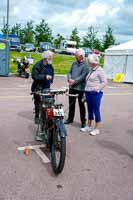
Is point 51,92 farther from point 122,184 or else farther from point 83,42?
point 83,42

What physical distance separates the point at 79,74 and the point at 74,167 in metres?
2.71

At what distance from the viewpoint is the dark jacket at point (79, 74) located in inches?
268

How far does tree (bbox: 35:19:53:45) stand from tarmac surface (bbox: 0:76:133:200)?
55.6 m

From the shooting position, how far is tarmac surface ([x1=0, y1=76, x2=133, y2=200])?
3822 millimetres

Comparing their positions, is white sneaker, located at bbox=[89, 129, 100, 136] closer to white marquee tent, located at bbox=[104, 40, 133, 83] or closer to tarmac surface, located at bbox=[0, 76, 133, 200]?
tarmac surface, located at bbox=[0, 76, 133, 200]

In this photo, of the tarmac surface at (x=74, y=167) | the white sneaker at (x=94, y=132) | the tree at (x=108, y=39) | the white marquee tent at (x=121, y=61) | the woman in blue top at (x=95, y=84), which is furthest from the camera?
the tree at (x=108, y=39)

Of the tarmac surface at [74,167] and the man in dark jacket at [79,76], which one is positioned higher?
the man in dark jacket at [79,76]

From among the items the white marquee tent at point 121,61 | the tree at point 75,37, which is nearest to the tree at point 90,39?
the tree at point 75,37

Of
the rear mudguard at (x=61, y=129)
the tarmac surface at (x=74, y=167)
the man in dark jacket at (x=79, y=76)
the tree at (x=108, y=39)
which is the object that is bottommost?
the tarmac surface at (x=74, y=167)

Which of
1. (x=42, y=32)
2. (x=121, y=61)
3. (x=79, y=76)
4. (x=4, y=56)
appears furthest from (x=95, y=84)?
(x=42, y=32)

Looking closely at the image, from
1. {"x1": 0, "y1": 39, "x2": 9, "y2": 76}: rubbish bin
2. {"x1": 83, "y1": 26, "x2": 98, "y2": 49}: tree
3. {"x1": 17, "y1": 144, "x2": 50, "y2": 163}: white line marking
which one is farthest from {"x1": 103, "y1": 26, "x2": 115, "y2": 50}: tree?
{"x1": 17, "y1": 144, "x2": 50, "y2": 163}: white line marking

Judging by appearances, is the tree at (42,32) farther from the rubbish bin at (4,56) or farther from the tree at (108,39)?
the rubbish bin at (4,56)

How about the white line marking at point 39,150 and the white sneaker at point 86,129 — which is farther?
the white sneaker at point 86,129

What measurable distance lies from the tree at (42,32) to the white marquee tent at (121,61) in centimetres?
3921
